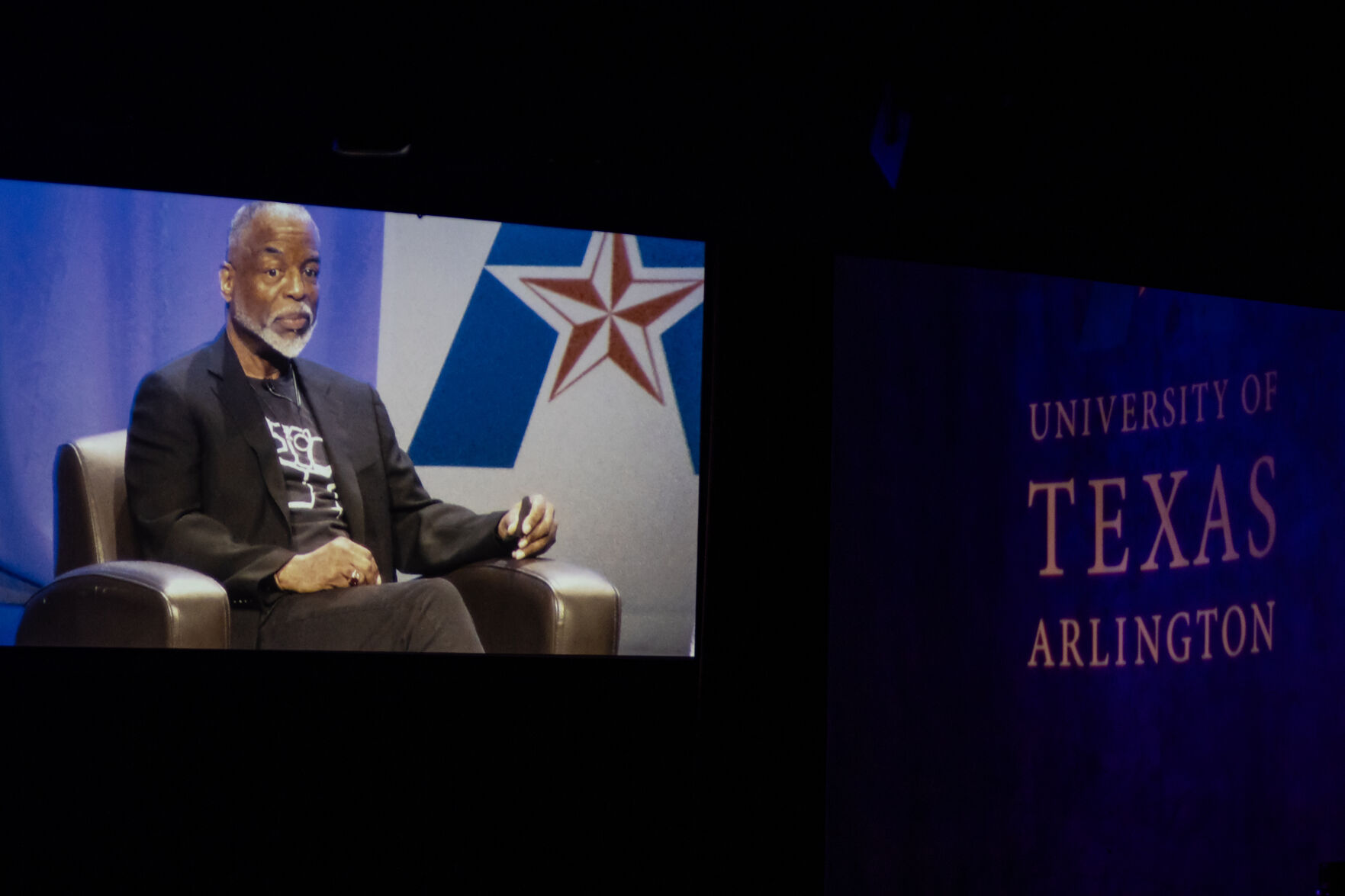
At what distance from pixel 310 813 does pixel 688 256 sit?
2.11 metres

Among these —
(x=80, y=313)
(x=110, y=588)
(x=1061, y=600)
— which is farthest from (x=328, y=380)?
(x=1061, y=600)

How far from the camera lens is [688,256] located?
377 cm

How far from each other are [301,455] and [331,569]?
36 cm

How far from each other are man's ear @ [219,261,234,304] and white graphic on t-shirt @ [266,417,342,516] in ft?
1.23

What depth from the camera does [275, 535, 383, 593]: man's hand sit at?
3396 millimetres

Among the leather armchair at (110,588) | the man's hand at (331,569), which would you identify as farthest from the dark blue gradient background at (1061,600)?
the leather armchair at (110,588)

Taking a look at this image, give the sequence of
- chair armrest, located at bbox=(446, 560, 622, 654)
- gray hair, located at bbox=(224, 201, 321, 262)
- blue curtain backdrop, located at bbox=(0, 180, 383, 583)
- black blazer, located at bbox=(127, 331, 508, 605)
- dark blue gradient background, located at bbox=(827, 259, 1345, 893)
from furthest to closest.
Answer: dark blue gradient background, located at bbox=(827, 259, 1345, 893)
chair armrest, located at bbox=(446, 560, 622, 654)
gray hair, located at bbox=(224, 201, 321, 262)
black blazer, located at bbox=(127, 331, 508, 605)
blue curtain backdrop, located at bbox=(0, 180, 383, 583)

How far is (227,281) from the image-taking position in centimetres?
341

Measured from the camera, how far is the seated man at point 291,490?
334 centimetres

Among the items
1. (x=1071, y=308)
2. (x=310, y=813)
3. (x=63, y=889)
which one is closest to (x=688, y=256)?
(x=1071, y=308)

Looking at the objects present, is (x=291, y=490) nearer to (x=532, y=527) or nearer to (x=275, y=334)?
(x=275, y=334)

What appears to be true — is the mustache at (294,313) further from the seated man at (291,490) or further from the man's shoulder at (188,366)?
the man's shoulder at (188,366)

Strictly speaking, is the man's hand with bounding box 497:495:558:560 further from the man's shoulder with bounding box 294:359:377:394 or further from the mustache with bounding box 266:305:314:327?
the mustache with bounding box 266:305:314:327

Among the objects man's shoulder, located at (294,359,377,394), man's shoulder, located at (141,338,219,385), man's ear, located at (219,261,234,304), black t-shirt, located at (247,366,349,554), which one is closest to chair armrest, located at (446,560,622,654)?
black t-shirt, located at (247,366,349,554)
